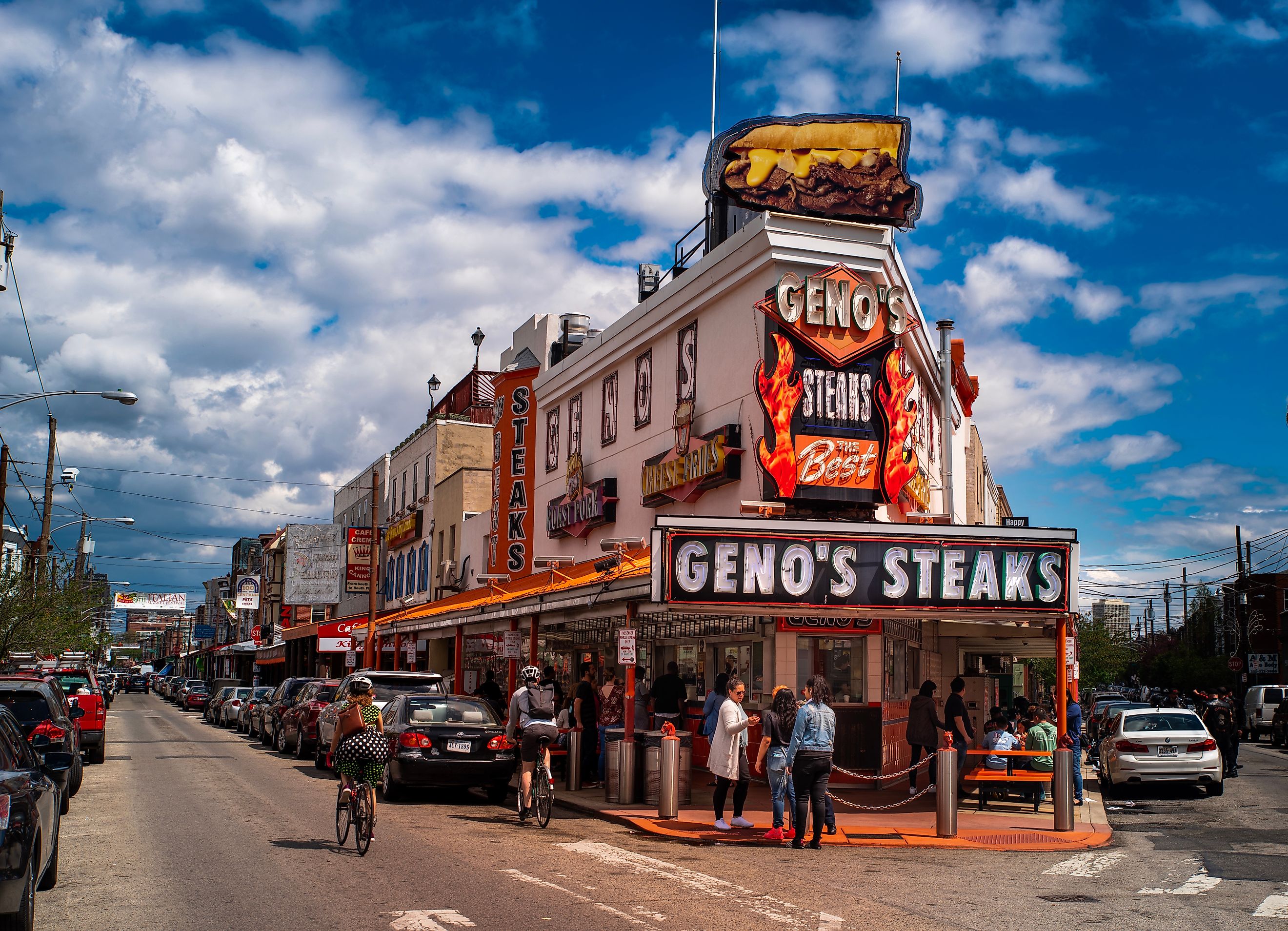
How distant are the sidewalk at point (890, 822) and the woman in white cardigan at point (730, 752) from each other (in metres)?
0.26

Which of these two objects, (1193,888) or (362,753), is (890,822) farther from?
(362,753)

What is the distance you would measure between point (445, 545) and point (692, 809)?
27399 mm

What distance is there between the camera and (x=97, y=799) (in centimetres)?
1688

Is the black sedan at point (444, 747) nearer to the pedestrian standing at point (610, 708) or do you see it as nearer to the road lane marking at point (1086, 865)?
the pedestrian standing at point (610, 708)

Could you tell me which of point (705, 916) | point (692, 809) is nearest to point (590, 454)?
point (692, 809)

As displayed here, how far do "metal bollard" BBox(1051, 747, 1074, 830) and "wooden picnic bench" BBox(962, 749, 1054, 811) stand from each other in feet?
0.88

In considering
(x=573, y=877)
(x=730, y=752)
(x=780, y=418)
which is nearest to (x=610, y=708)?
(x=780, y=418)

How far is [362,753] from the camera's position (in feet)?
38.3

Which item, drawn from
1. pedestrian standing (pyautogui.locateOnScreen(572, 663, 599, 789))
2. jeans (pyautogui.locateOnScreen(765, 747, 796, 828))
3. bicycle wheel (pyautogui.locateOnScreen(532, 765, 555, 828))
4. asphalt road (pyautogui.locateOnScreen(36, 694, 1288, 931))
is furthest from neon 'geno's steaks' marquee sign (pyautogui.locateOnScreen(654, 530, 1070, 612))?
pedestrian standing (pyautogui.locateOnScreen(572, 663, 599, 789))

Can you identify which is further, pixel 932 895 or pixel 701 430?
pixel 701 430

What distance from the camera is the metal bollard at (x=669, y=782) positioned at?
1510cm

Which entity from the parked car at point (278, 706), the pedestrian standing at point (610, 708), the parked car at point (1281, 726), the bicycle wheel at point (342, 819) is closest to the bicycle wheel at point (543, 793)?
the bicycle wheel at point (342, 819)

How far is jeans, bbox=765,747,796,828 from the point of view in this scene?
1366cm

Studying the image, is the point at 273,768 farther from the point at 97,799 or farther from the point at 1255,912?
the point at 1255,912
